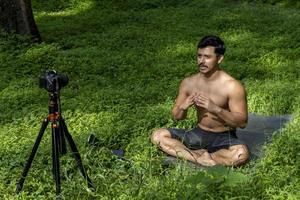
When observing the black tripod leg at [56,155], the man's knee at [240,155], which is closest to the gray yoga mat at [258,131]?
the man's knee at [240,155]

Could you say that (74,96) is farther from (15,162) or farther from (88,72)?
(15,162)

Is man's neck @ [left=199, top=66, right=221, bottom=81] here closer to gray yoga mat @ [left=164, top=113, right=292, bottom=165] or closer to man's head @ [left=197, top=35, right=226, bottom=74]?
man's head @ [left=197, top=35, right=226, bottom=74]

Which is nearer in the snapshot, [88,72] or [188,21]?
[88,72]

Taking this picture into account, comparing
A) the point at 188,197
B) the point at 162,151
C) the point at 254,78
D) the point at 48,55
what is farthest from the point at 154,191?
the point at 48,55

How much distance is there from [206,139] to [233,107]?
0.63 meters

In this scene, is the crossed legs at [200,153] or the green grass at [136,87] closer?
the green grass at [136,87]

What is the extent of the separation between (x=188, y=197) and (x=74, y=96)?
5.39 meters

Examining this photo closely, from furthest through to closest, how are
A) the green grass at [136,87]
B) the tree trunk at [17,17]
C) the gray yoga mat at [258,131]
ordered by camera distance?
1. the tree trunk at [17,17]
2. the gray yoga mat at [258,131]
3. the green grass at [136,87]

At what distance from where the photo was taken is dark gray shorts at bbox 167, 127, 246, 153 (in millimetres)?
6945

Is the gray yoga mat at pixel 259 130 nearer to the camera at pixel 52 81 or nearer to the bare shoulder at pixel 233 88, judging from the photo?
the bare shoulder at pixel 233 88

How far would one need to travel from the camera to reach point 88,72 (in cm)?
1196

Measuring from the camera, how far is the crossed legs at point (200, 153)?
263 inches

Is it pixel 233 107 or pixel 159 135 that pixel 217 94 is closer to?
pixel 233 107

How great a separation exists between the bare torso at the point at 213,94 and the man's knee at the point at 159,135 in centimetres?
47
